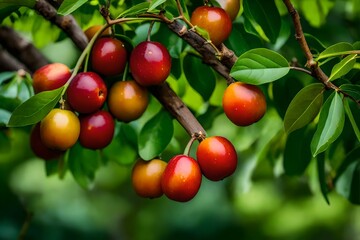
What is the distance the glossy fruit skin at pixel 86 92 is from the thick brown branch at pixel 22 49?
0.67 metres

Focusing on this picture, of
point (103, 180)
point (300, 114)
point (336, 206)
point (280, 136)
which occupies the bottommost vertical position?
point (336, 206)

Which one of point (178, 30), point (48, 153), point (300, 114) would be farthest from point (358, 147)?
point (48, 153)

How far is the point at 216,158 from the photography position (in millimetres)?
1091

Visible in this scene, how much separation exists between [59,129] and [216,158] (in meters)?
0.26

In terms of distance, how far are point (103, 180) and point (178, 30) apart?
90.0 inches

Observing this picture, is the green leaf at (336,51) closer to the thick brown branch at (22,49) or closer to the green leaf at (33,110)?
the green leaf at (33,110)

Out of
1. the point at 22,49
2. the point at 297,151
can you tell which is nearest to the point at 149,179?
the point at 297,151

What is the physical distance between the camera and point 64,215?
3.21m

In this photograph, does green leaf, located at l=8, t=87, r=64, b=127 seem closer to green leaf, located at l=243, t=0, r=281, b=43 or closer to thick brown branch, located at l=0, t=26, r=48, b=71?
green leaf, located at l=243, t=0, r=281, b=43

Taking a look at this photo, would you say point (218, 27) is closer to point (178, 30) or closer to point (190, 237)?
point (178, 30)

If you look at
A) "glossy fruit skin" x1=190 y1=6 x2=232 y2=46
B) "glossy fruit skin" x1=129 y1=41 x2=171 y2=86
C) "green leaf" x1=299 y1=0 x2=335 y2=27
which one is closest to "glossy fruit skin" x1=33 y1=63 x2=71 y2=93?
"glossy fruit skin" x1=129 y1=41 x2=171 y2=86

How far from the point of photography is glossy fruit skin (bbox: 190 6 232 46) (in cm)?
117

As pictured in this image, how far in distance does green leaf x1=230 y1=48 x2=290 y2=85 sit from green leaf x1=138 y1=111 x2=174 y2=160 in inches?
9.9

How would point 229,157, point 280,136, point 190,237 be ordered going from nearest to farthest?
point 229,157 → point 280,136 → point 190,237
